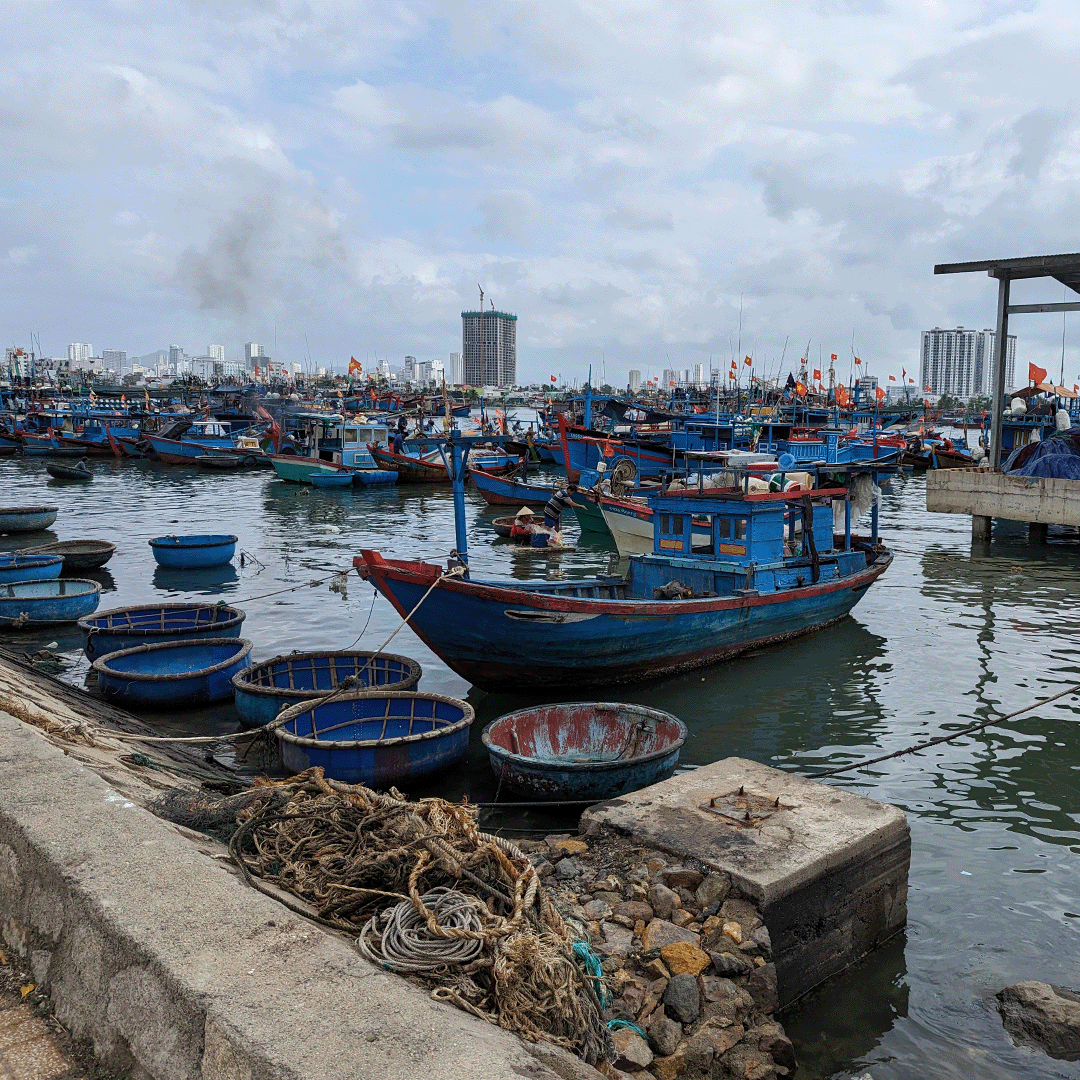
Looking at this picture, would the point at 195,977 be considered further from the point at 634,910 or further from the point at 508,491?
the point at 508,491

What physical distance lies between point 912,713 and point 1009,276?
12.9m

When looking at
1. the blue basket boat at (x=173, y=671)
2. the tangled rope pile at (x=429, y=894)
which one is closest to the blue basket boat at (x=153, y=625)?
the blue basket boat at (x=173, y=671)

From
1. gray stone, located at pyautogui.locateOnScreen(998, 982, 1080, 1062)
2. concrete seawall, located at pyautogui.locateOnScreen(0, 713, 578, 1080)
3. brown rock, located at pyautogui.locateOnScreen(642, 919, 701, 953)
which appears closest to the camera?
concrete seawall, located at pyautogui.locateOnScreen(0, 713, 578, 1080)

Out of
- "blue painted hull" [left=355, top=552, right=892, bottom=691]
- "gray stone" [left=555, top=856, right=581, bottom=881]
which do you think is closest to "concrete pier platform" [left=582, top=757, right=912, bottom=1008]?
"gray stone" [left=555, top=856, right=581, bottom=881]

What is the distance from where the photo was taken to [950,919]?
724 centimetres

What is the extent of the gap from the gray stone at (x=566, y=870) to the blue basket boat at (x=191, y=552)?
17.0 m

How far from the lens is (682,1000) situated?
5227mm

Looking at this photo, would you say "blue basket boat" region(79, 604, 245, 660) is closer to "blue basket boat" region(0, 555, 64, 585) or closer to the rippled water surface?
the rippled water surface

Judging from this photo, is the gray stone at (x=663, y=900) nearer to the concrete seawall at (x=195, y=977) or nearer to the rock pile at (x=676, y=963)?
the rock pile at (x=676, y=963)

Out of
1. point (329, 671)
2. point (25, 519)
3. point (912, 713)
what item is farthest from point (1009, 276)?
point (25, 519)

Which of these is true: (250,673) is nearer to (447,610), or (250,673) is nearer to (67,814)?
(447,610)

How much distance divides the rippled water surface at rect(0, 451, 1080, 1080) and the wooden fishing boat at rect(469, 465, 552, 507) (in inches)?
201

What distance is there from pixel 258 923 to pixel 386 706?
6718 millimetres

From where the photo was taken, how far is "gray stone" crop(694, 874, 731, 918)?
5.89 metres
